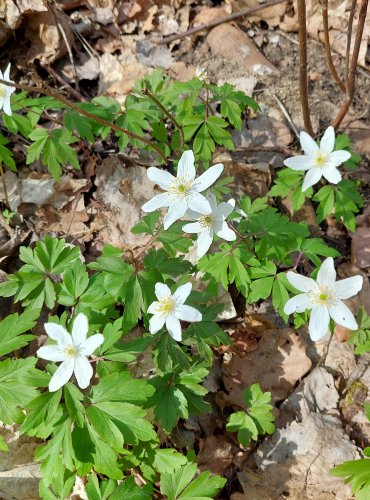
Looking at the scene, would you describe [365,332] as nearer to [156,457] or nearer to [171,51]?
[156,457]

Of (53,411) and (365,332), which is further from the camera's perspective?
(365,332)

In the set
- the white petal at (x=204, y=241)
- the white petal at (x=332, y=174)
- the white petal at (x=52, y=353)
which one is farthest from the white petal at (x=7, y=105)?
the white petal at (x=332, y=174)

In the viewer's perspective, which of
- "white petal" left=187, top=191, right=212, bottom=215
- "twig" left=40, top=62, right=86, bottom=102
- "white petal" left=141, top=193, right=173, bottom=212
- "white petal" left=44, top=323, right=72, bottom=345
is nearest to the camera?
"white petal" left=44, top=323, right=72, bottom=345

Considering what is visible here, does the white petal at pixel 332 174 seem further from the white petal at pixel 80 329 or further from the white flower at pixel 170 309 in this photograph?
the white petal at pixel 80 329

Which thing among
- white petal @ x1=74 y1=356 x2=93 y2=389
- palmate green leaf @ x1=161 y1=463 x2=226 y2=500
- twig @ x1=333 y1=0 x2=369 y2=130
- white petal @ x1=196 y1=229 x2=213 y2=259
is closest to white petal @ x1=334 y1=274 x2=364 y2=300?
white petal @ x1=196 y1=229 x2=213 y2=259

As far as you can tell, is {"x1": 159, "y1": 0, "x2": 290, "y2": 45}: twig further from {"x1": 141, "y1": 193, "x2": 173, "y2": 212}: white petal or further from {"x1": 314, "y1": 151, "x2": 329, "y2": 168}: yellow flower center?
{"x1": 141, "y1": 193, "x2": 173, "y2": 212}: white petal

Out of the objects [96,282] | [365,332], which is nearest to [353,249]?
[365,332]


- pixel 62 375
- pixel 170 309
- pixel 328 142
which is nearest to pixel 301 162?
pixel 328 142
